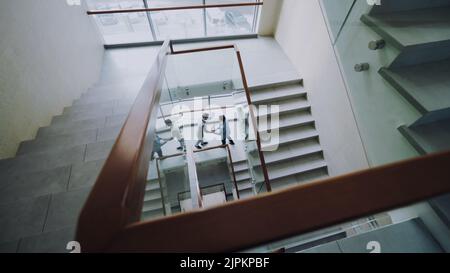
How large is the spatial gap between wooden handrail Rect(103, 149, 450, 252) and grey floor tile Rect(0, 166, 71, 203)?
1.59 metres

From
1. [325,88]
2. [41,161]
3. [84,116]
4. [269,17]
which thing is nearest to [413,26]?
[325,88]

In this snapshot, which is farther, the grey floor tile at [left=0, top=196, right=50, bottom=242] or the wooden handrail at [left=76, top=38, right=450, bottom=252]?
the grey floor tile at [left=0, top=196, right=50, bottom=242]

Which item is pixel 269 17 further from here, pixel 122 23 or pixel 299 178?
pixel 299 178

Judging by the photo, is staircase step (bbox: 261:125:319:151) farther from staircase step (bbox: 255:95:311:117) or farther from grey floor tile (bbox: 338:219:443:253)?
grey floor tile (bbox: 338:219:443:253)

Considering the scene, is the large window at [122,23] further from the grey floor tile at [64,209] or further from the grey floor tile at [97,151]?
the grey floor tile at [64,209]

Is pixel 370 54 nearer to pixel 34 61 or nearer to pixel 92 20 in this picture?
pixel 34 61

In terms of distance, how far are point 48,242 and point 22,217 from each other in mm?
350

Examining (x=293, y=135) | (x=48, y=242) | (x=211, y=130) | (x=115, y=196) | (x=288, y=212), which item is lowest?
(x=288, y=212)

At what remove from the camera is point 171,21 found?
544cm

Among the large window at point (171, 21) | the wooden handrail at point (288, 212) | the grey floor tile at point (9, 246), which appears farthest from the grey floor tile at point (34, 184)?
the large window at point (171, 21)

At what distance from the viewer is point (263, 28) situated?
5512 mm

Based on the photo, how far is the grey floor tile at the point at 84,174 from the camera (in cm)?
158

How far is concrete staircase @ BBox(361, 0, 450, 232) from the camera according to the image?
4.21 feet

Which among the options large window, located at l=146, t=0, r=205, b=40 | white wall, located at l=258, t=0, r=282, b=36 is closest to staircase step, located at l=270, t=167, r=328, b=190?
white wall, located at l=258, t=0, r=282, b=36
